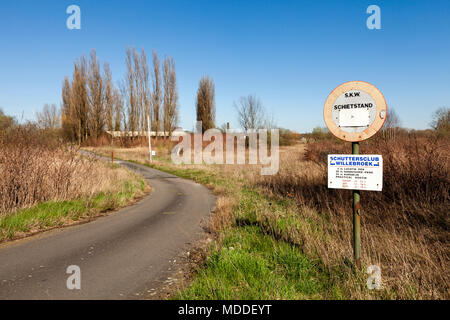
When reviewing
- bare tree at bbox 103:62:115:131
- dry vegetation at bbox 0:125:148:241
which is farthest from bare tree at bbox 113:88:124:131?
dry vegetation at bbox 0:125:148:241

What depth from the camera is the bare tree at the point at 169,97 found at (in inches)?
1786

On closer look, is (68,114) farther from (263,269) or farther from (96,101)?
(263,269)

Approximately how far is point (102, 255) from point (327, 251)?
3955 mm

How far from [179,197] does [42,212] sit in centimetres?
524

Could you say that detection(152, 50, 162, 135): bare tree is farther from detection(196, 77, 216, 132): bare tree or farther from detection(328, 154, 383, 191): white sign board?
detection(328, 154, 383, 191): white sign board

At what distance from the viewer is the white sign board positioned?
3340mm

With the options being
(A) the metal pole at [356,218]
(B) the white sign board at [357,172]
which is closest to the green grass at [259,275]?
(A) the metal pole at [356,218]

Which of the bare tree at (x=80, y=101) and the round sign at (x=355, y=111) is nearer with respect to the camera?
the round sign at (x=355, y=111)

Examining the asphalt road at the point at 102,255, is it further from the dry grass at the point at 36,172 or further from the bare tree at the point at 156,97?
the bare tree at the point at 156,97

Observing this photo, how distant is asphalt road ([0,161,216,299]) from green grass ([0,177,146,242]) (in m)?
0.45

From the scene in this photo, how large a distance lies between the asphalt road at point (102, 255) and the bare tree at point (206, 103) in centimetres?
4167

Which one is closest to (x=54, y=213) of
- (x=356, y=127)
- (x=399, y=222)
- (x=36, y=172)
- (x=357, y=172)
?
(x=36, y=172)
